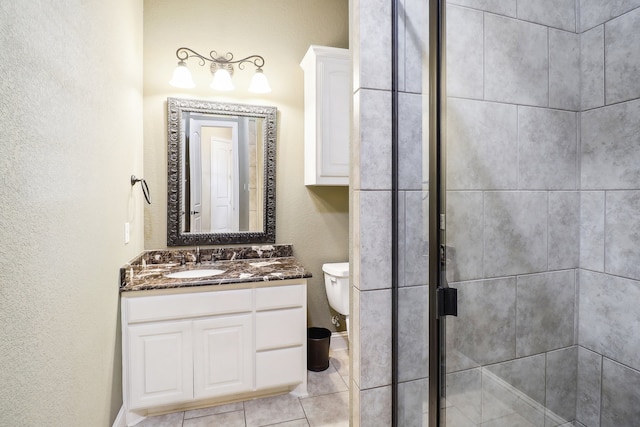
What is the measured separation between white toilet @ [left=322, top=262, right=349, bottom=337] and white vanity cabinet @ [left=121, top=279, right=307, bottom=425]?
0.43 meters

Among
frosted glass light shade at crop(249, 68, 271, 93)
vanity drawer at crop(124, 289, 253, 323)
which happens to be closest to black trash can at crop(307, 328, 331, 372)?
vanity drawer at crop(124, 289, 253, 323)

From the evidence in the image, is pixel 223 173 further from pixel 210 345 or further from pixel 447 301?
pixel 447 301

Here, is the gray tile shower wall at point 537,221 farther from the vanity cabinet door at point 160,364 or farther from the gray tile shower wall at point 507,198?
the vanity cabinet door at point 160,364

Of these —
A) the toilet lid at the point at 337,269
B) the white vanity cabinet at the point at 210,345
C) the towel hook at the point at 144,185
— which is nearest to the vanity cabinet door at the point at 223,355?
the white vanity cabinet at the point at 210,345

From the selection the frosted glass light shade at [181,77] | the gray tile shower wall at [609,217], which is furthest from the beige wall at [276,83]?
the gray tile shower wall at [609,217]

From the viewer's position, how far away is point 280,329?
213cm

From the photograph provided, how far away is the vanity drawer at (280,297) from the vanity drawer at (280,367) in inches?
11.1

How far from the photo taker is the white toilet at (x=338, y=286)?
8.24 ft

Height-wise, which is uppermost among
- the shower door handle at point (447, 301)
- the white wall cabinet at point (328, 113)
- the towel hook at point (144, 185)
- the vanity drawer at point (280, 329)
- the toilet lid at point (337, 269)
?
the white wall cabinet at point (328, 113)

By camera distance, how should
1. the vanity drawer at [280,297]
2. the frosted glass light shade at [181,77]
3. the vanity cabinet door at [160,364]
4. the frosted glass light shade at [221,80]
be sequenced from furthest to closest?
the frosted glass light shade at [221,80] → the frosted glass light shade at [181,77] → the vanity drawer at [280,297] → the vanity cabinet door at [160,364]

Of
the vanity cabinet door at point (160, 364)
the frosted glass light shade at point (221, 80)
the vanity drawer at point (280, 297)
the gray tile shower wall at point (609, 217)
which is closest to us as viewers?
the gray tile shower wall at point (609, 217)

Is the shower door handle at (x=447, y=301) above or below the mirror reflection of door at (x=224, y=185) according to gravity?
below

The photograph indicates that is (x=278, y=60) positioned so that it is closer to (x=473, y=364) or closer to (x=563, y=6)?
(x=563, y=6)

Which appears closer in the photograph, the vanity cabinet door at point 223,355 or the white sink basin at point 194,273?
the vanity cabinet door at point 223,355
